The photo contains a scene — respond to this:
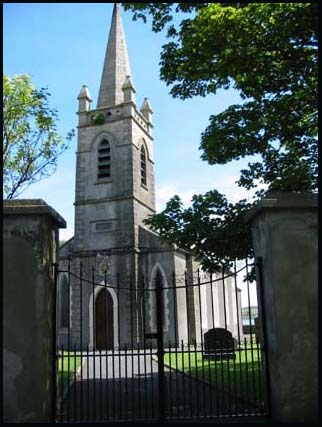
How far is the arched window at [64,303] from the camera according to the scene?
29736mm

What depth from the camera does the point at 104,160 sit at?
32750 millimetres

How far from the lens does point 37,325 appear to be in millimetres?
6332

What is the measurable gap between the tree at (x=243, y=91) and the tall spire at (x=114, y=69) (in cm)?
2460

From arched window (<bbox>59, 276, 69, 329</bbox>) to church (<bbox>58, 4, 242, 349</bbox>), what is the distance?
2.6 inches

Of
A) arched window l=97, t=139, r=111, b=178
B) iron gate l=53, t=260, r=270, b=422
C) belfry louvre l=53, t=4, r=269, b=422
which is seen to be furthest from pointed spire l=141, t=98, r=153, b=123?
iron gate l=53, t=260, r=270, b=422

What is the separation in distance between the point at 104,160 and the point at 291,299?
27.4 meters

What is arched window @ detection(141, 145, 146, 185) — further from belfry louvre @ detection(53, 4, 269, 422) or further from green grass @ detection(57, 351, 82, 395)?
green grass @ detection(57, 351, 82, 395)

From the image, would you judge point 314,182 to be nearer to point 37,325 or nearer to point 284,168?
point 284,168

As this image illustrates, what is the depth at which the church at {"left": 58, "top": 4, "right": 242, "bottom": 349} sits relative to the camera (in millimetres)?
28125

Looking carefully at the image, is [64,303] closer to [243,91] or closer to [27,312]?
[243,91]

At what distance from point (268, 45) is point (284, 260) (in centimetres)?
456

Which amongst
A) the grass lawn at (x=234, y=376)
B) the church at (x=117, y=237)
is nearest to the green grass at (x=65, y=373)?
the grass lawn at (x=234, y=376)

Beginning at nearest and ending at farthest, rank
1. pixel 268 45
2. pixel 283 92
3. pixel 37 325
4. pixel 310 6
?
pixel 37 325 < pixel 310 6 < pixel 268 45 < pixel 283 92

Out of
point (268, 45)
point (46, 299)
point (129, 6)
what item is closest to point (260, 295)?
point (46, 299)
